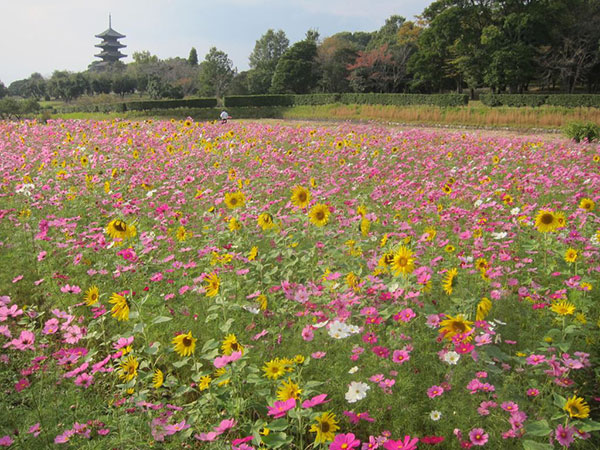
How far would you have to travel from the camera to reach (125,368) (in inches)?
69.7

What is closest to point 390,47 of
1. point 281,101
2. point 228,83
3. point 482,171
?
point 281,101

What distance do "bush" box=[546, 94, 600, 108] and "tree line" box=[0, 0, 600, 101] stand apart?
8343 mm

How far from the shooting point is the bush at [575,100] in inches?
747

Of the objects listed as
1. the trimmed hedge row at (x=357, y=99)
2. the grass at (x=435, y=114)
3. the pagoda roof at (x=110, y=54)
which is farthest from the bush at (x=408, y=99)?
the pagoda roof at (x=110, y=54)

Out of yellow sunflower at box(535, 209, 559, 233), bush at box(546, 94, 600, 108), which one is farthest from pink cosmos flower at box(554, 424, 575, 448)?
bush at box(546, 94, 600, 108)

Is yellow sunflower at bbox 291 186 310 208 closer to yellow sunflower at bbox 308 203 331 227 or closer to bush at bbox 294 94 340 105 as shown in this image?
yellow sunflower at bbox 308 203 331 227

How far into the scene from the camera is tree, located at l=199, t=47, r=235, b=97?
42969 millimetres

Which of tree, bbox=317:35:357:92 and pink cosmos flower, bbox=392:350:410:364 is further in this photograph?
tree, bbox=317:35:357:92

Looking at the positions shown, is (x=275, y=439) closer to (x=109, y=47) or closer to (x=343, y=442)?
(x=343, y=442)

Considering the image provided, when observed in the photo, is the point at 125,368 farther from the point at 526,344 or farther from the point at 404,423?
the point at 526,344

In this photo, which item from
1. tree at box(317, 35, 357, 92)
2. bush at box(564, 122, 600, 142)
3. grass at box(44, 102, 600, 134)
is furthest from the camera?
tree at box(317, 35, 357, 92)

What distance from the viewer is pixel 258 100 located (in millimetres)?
30781

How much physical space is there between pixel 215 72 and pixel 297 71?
10.6 metres

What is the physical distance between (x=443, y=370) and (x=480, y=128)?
16.6m
